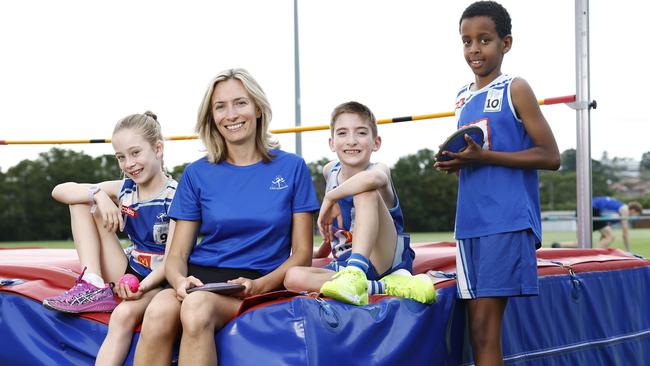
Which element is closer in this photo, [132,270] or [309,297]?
[309,297]

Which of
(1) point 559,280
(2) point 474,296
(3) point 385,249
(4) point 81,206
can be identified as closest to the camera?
(2) point 474,296

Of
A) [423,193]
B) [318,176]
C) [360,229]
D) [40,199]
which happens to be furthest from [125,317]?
[40,199]

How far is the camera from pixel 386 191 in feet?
7.76

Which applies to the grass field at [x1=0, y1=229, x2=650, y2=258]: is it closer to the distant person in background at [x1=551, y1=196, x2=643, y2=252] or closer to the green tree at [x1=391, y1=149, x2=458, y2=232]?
the green tree at [x1=391, y1=149, x2=458, y2=232]

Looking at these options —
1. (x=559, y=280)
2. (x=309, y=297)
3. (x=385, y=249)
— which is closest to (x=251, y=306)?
(x=309, y=297)

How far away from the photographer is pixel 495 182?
2.07 meters

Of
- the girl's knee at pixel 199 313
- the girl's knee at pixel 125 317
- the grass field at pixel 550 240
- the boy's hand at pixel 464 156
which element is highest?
the boy's hand at pixel 464 156

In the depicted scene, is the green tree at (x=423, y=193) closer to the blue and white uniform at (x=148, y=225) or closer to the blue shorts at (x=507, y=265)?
the blue and white uniform at (x=148, y=225)

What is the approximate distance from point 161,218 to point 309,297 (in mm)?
720

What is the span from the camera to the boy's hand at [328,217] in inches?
92.3

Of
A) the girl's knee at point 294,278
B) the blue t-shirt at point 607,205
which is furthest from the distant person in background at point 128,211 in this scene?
the blue t-shirt at point 607,205

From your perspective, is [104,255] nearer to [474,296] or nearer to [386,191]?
[386,191]

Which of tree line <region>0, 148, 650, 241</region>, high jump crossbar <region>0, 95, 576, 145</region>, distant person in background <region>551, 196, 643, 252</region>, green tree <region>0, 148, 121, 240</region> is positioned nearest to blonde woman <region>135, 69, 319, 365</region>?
high jump crossbar <region>0, 95, 576, 145</region>

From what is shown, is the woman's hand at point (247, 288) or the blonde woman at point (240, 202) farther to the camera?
the blonde woman at point (240, 202)
